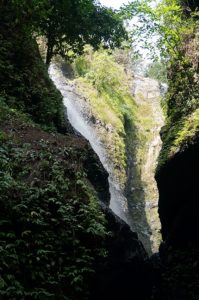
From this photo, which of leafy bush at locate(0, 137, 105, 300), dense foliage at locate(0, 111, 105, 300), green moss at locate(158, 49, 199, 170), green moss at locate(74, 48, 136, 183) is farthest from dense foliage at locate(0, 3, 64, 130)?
green moss at locate(74, 48, 136, 183)

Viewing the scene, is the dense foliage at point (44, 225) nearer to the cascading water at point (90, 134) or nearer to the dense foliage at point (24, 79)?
the dense foliage at point (24, 79)

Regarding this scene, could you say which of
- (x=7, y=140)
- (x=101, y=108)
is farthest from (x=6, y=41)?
(x=101, y=108)

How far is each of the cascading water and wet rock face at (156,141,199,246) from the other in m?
7.97

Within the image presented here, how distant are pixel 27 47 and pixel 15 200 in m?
7.77

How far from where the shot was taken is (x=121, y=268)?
10.8 meters

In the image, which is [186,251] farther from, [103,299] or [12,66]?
[12,66]

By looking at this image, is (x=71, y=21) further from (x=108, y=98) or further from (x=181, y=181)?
(x=108, y=98)

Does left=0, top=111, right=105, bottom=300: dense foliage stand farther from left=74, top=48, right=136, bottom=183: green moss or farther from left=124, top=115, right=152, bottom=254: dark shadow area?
left=74, top=48, right=136, bottom=183: green moss

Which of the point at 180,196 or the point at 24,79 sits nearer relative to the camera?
the point at 24,79

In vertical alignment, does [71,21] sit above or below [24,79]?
above

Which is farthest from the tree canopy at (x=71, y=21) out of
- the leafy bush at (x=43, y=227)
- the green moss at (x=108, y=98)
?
the green moss at (x=108, y=98)

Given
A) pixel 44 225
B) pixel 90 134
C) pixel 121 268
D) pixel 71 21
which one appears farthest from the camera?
pixel 90 134

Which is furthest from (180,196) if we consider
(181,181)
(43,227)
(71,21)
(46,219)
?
(43,227)

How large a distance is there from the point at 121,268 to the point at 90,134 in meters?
14.3
